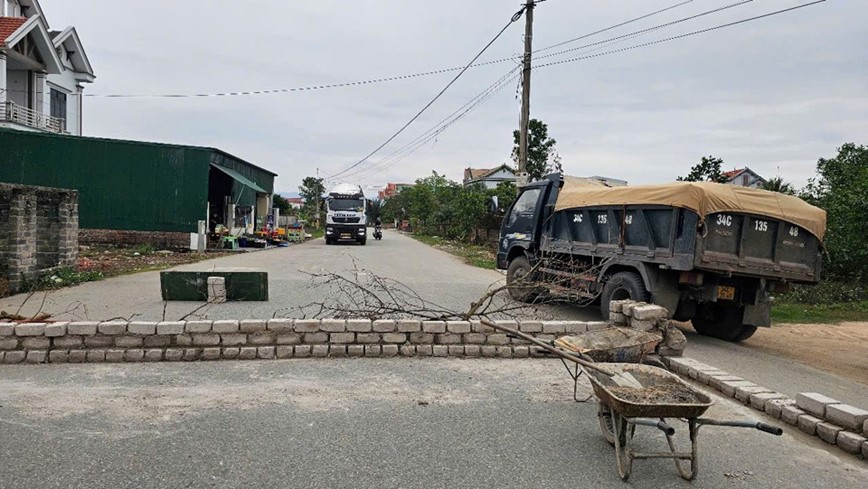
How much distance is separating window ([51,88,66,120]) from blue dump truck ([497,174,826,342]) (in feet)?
96.6

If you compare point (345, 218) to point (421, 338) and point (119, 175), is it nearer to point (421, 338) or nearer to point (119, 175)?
point (119, 175)

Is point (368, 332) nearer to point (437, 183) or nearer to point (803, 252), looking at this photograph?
point (803, 252)

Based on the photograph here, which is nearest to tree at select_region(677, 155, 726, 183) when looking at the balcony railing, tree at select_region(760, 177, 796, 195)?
tree at select_region(760, 177, 796, 195)

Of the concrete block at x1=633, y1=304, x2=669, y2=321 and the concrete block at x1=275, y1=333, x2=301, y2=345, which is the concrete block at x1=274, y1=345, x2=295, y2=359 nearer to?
the concrete block at x1=275, y1=333, x2=301, y2=345

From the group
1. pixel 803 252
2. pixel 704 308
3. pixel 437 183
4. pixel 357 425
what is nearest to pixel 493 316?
pixel 704 308

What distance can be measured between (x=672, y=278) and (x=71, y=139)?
929 inches

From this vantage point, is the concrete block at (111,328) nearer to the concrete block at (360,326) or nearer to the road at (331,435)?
the road at (331,435)

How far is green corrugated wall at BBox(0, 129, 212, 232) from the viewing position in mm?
23500

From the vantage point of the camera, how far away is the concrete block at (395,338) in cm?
675

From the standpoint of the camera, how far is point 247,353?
643 centimetres

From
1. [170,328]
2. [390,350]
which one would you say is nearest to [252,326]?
[170,328]

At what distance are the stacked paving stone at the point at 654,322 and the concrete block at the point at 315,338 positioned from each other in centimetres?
336

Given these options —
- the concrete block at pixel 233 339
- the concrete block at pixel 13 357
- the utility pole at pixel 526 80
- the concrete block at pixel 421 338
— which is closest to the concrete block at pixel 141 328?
the concrete block at pixel 233 339

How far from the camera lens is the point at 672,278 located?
8367 mm
